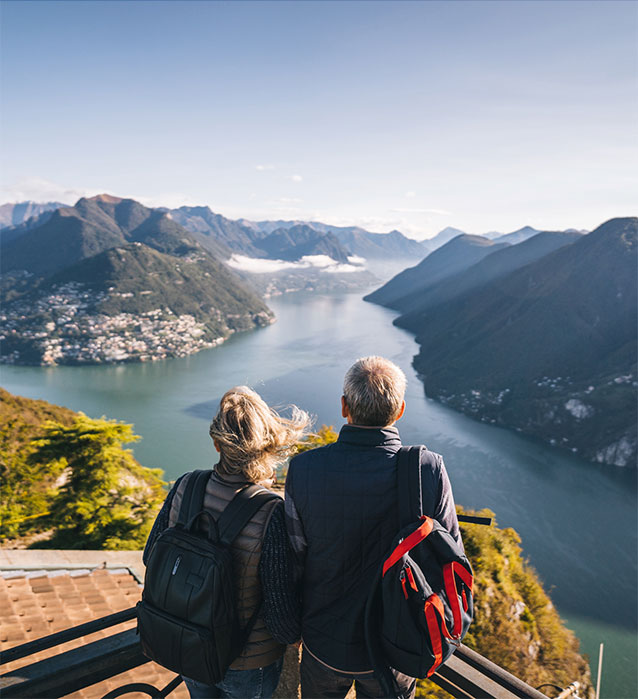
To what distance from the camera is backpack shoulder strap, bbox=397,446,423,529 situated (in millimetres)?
1472

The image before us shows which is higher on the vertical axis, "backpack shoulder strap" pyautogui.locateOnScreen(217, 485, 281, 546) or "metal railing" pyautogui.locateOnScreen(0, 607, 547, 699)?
"backpack shoulder strap" pyautogui.locateOnScreen(217, 485, 281, 546)

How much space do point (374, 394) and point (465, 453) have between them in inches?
1734

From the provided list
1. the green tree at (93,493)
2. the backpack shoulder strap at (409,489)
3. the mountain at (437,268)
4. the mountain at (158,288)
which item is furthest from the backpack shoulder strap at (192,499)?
the mountain at (437,268)

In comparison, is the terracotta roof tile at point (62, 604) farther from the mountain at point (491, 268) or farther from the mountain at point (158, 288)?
the mountain at point (491, 268)

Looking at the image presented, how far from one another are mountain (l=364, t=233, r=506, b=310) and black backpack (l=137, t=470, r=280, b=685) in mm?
145738

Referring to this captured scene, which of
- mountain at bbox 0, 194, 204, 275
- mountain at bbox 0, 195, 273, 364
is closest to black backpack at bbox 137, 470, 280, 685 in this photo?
mountain at bbox 0, 195, 273, 364

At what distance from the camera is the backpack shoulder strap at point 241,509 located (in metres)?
1.46

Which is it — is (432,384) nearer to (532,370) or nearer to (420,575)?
(532,370)

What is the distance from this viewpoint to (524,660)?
11.3 metres

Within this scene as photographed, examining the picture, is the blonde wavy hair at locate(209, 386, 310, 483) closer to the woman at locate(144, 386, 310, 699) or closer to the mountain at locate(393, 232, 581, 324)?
the woman at locate(144, 386, 310, 699)

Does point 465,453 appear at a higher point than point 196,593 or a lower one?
lower

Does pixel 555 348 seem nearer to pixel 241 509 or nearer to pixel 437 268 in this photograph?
pixel 241 509

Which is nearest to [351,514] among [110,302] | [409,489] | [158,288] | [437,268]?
[409,489]

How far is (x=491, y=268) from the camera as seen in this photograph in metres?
126
